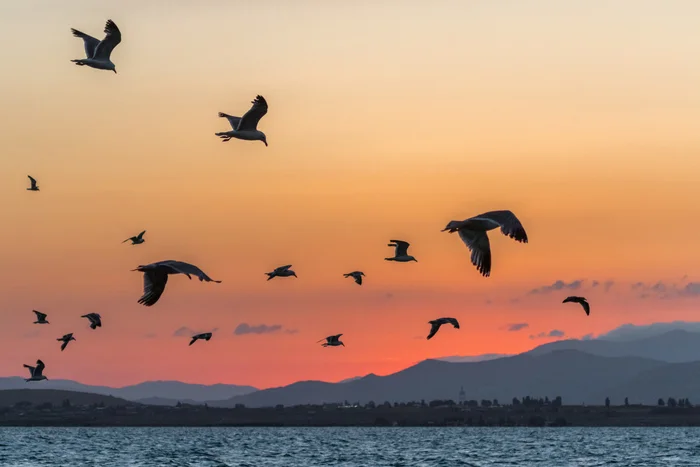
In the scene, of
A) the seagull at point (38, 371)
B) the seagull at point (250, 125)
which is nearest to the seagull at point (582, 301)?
the seagull at point (250, 125)

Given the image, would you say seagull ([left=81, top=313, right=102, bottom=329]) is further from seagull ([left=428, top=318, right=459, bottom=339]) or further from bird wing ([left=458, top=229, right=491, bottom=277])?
bird wing ([left=458, top=229, right=491, bottom=277])

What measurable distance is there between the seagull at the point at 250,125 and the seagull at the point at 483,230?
1325cm

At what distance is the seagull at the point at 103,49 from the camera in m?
58.2

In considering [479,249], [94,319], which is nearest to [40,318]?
[94,319]

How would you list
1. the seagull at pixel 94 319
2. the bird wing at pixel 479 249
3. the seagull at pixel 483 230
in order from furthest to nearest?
the seagull at pixel 94 319, the bird wing at pixel 479 249, the seagull at pixel 483 230

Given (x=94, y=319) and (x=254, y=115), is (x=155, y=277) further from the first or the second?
(x=94, y=319)

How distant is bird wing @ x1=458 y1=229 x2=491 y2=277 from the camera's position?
152ft

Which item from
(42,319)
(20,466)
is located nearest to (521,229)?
(42,319)

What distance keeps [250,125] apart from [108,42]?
7880 mm

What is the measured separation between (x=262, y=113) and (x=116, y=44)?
8.25 m

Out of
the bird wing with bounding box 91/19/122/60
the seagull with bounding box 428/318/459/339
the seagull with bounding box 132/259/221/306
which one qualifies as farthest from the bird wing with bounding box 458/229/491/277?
the seagull with bounding box 428/318/459/339

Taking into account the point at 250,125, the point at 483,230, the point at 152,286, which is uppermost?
the point at 250,125

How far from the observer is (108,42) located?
58.5 metres

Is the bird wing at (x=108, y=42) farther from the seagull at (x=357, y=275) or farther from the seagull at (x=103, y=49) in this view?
the seagull at (x=357, y=275)
